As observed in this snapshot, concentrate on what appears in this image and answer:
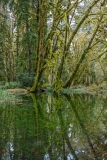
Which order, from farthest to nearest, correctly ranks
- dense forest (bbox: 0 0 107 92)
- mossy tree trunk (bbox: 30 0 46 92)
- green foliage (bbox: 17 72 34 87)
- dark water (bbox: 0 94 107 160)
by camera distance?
1. green foliage (bbox: 17 72 34 87)
2. mossy tree trunk (bbox: 30 0 46 92)
3. dense forest (bbox: 0 0 107 92)
4. dark water (bbox: 0 94 107 160)

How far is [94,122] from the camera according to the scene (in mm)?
7418

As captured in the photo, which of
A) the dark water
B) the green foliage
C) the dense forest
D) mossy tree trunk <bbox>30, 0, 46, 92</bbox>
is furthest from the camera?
the green foliage

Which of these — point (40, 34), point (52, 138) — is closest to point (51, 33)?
point (40, 34)

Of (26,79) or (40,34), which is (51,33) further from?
(26,79)

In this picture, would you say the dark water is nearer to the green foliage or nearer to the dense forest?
the dense forest

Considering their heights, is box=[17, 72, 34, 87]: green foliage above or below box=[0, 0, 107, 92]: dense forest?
below

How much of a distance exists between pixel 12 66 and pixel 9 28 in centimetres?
506

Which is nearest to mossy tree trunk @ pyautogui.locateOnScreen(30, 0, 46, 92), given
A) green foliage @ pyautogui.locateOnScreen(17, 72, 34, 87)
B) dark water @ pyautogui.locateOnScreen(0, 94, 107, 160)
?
green foliage @ pyautogui.locateOnScreen(17, 72, 34, 87)

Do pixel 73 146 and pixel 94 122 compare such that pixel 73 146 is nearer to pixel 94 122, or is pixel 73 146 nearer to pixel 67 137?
pixel 67 137

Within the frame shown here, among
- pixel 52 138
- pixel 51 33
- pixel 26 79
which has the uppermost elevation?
pixel 51 33

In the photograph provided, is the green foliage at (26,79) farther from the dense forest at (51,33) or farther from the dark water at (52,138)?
the dark water at (52,138)

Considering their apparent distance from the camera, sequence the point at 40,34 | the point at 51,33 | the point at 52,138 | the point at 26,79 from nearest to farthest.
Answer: the point at 52,138 < the point at 40,34 < the point at 51,33 < the point at 26,79

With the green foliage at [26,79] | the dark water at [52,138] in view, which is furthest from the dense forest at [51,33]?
the dark water at [52,138]

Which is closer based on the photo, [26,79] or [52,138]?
[52,138]
